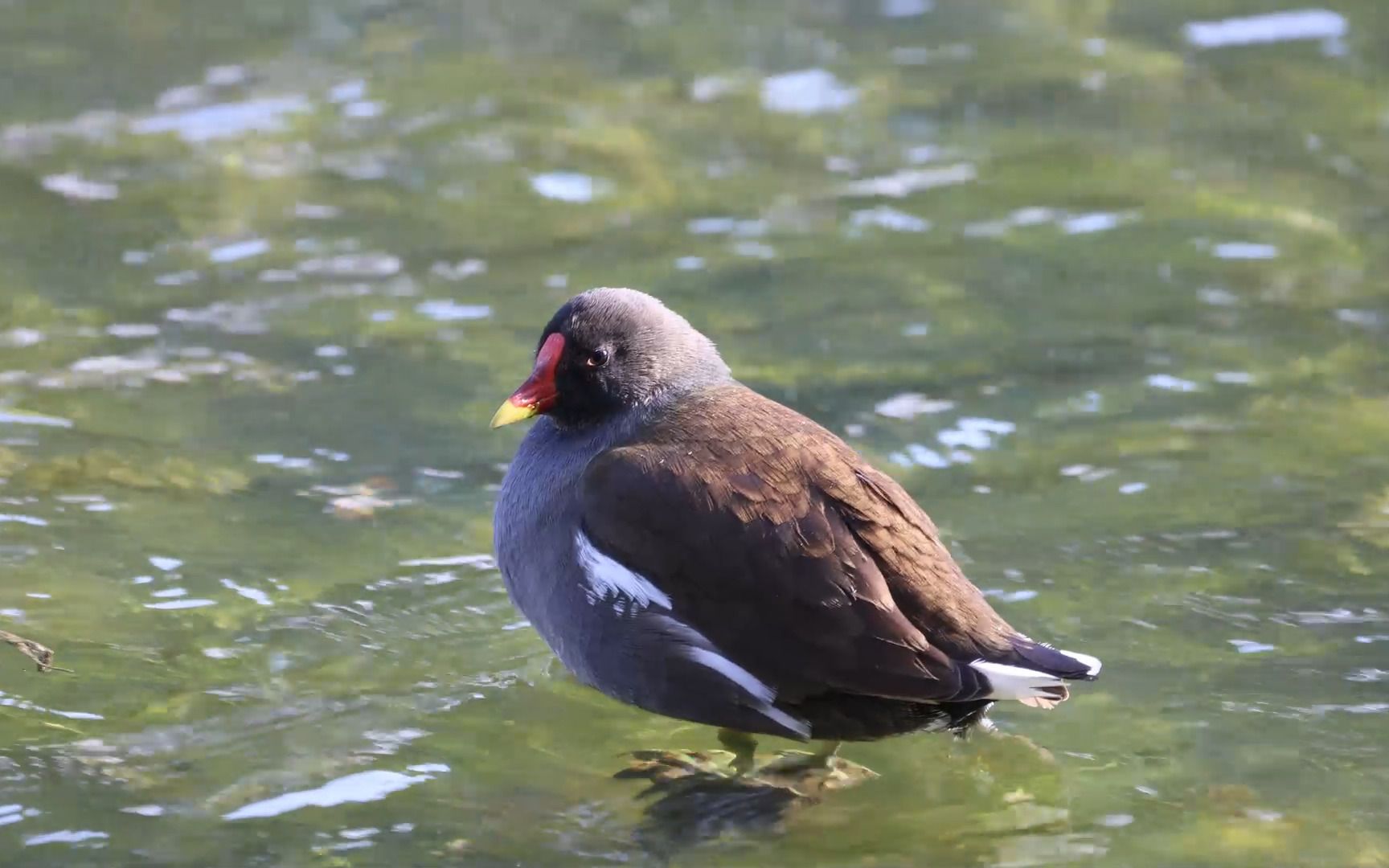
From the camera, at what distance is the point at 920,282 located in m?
7.55

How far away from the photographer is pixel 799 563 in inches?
160

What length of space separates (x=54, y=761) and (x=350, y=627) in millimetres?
971

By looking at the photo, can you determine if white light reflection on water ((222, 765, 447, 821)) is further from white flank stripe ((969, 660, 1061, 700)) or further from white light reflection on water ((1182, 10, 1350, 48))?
white light reflection on water ((1182, 10, 1350, 48))

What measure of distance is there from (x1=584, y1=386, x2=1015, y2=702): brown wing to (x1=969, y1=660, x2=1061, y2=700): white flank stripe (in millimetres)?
39

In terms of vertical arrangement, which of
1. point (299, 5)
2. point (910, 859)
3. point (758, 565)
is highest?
point (299, 5)

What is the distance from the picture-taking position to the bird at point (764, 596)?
402 cm

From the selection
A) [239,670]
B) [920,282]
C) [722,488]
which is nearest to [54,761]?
[239,670]

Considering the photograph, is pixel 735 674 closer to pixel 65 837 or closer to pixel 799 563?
pixel 799 563

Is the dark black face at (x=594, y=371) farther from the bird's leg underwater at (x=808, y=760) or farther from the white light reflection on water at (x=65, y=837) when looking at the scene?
the white light reflection on water at (x=65, y=837)

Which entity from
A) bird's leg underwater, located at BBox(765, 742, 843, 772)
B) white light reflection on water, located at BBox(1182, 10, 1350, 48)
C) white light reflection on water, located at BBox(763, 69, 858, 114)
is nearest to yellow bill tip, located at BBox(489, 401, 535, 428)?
bird's leg underwater, located at BBox(765, 742, 843, 772)

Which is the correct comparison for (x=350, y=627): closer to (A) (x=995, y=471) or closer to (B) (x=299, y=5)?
(A) (x=995, y=471)

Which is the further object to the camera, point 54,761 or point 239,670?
point 239,670

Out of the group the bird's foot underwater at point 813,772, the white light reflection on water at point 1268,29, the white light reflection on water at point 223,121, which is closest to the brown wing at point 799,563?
the bird's foot underwater at point 813,772

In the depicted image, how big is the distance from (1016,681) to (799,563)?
1.73 feet
